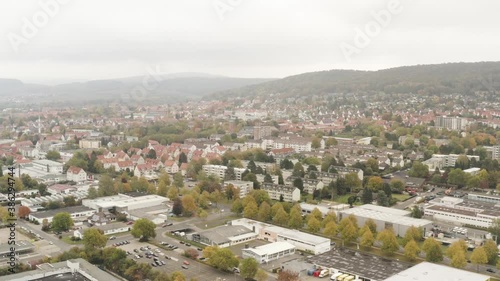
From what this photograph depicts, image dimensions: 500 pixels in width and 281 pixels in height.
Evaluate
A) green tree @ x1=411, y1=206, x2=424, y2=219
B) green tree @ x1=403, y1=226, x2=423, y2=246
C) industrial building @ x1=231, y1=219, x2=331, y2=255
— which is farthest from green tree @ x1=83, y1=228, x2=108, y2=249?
green tree @ x1=411, y1=206, x2=424, y2=219

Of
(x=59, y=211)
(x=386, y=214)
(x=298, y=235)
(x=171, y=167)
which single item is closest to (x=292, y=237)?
(x=298, y=235)

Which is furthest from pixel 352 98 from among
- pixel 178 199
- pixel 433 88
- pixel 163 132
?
pixel 178 199

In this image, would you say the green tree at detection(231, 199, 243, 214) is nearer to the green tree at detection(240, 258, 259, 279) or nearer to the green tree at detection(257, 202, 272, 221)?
the green tree at detection(257, 202, 272, 221)

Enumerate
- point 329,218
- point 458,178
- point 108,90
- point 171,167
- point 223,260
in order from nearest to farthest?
point 223,260 → point 329,218 → point 458,178 → point 171,167 → point 108,90

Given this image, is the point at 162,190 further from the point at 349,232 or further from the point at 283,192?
the point at 349,232

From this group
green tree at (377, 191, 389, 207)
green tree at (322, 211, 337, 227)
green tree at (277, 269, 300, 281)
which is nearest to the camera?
green tree at (277, 269, 300, 281)

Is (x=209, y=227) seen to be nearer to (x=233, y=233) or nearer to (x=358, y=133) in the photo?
(x=233, y=233)
